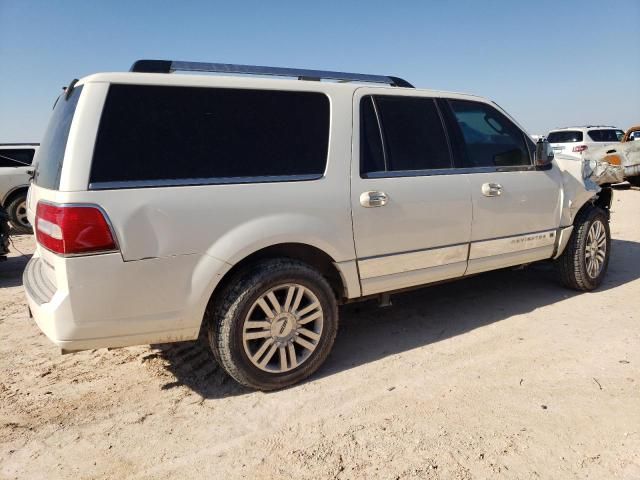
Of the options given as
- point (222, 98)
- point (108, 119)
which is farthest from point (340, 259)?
point (108, 119)

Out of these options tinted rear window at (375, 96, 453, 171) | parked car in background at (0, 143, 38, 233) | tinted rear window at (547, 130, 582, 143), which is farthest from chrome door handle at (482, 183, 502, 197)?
tinted rear window at (547, 130, 582, 143)

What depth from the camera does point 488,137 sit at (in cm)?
416

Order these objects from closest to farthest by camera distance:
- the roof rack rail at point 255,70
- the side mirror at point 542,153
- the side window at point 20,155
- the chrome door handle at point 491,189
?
the roof rack rail at point 255,70 < the chrome door handle at point 491,189 < the side mirror at point 542,153 < the side window at point 20,155

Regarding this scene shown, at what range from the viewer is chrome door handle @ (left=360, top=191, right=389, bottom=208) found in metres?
3.24

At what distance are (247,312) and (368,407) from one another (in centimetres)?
90

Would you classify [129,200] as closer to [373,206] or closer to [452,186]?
[373,206]

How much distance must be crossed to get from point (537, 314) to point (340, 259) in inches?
84.9

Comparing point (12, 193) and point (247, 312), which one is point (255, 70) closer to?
point (247, 312)

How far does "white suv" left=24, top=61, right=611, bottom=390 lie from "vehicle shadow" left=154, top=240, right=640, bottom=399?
0.45m

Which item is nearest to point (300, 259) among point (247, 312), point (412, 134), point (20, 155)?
point (247, 312)

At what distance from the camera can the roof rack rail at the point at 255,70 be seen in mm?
2863

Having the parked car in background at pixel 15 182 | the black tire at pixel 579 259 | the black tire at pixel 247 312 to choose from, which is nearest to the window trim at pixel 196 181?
the black tire at pixel 247 312

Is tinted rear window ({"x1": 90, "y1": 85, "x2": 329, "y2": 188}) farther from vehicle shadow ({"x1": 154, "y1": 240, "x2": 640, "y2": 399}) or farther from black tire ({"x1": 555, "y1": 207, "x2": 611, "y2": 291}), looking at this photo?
black tire ({"x1": 555, "y1": 207, "x2": 611, "y2": 291})

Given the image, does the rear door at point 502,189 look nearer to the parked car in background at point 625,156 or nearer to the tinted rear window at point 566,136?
the parked car in background at point 625,156
